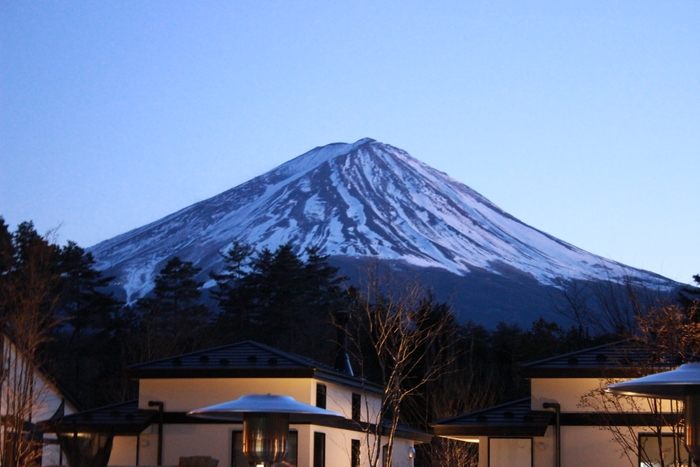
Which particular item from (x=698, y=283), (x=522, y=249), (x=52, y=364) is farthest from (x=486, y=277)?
(x=52, y=364)

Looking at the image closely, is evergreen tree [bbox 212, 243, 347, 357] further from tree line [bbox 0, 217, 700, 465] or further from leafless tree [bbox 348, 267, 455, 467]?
leafless tree [bbox 348, 267, 455, 467]

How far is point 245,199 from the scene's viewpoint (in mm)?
96438

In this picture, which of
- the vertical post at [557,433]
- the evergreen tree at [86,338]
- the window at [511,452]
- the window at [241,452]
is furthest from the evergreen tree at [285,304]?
the vertical post at [557,433]

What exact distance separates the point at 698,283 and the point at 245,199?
2527 inches

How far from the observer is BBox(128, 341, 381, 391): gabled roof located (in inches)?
799

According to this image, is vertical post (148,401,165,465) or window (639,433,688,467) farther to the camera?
vertical post (148,401,165,465)

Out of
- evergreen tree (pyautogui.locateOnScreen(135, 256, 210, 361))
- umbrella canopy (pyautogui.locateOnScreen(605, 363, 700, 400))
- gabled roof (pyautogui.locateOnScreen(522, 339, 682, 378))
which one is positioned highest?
evergreen tree (pyautogui.locateOnScreen(135, 256, 210, 361))

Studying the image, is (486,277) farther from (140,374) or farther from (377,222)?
(140,374)

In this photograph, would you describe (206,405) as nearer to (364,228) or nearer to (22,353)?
(22,353)

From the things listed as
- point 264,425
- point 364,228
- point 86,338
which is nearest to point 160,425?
point 264,425

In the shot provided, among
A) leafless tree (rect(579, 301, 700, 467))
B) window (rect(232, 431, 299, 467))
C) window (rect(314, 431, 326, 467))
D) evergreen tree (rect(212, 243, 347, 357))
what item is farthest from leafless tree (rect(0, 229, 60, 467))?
evergreen tree (rect(212, 243, 347, 357))

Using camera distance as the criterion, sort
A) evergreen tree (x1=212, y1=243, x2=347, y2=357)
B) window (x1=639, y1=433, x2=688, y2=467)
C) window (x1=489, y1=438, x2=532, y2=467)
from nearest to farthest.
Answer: window (x1=639, y1=433, x2=688, y2=467)
window (x1=489, y1=438, x2=532, y2=467)
evergreen tree (x1=212, y1=243, x2=347, y2=357)

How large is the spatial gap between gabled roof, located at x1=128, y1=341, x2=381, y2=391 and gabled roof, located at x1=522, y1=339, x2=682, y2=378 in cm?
372

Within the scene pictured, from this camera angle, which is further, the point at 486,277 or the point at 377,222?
the point at 377,222
